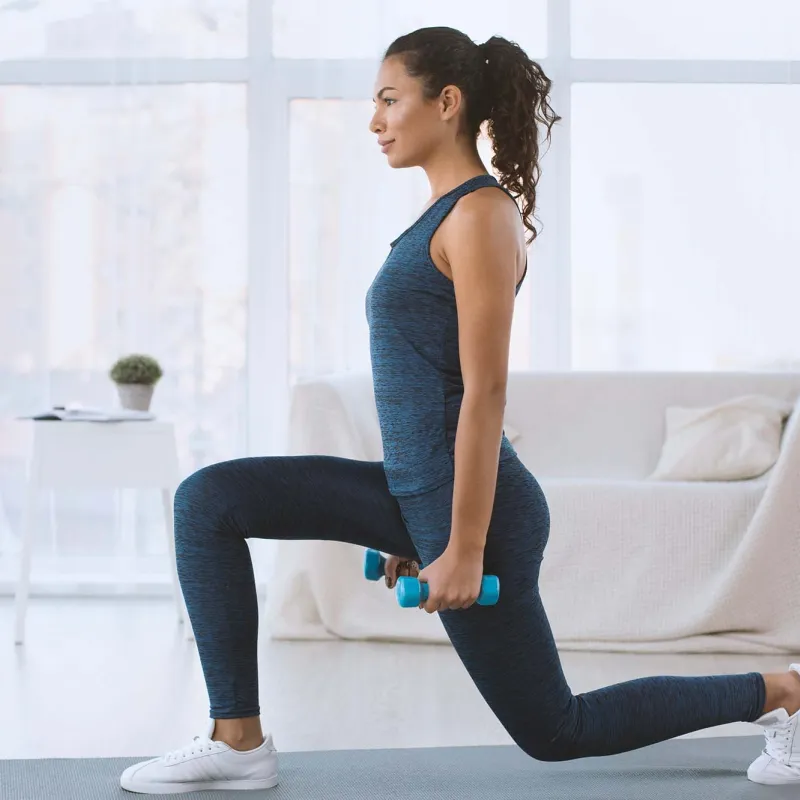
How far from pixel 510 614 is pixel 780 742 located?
1.70ft

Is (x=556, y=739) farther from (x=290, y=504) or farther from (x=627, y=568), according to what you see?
(x=627, y=568)

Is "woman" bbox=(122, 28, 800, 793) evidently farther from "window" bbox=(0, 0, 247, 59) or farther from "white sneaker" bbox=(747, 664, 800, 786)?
"window" bbox=(0, 0, 247, 59)

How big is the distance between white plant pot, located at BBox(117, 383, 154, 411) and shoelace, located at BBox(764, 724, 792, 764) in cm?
204

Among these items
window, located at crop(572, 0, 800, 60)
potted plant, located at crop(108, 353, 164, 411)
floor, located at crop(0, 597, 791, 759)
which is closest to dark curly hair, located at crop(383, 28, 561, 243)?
floor, located at crop(0, 597, 791, 759)

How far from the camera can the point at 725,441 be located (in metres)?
3.16

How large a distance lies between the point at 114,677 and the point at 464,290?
5.01 feet

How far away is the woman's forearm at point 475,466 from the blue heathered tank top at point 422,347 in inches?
2.9

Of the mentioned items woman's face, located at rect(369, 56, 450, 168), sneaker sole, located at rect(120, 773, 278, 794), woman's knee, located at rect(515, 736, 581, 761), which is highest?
woman's face, located at rect(369, 56, 450, 168)

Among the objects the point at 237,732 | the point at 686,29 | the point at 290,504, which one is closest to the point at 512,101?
the point at 290,504

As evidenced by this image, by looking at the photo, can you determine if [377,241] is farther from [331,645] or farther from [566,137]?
[331,645]

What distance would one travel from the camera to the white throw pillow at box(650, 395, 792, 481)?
3082mm

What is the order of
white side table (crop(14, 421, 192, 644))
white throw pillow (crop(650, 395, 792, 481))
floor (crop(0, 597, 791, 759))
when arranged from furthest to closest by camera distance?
white throw pillow (crop(650, 395, 792, 481)) < white side table (crop(14, 421, 192, 644)) < floor (crop(0, 597, 791, 759))

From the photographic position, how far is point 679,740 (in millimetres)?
1944

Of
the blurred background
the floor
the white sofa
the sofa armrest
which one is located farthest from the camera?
the blurred background
